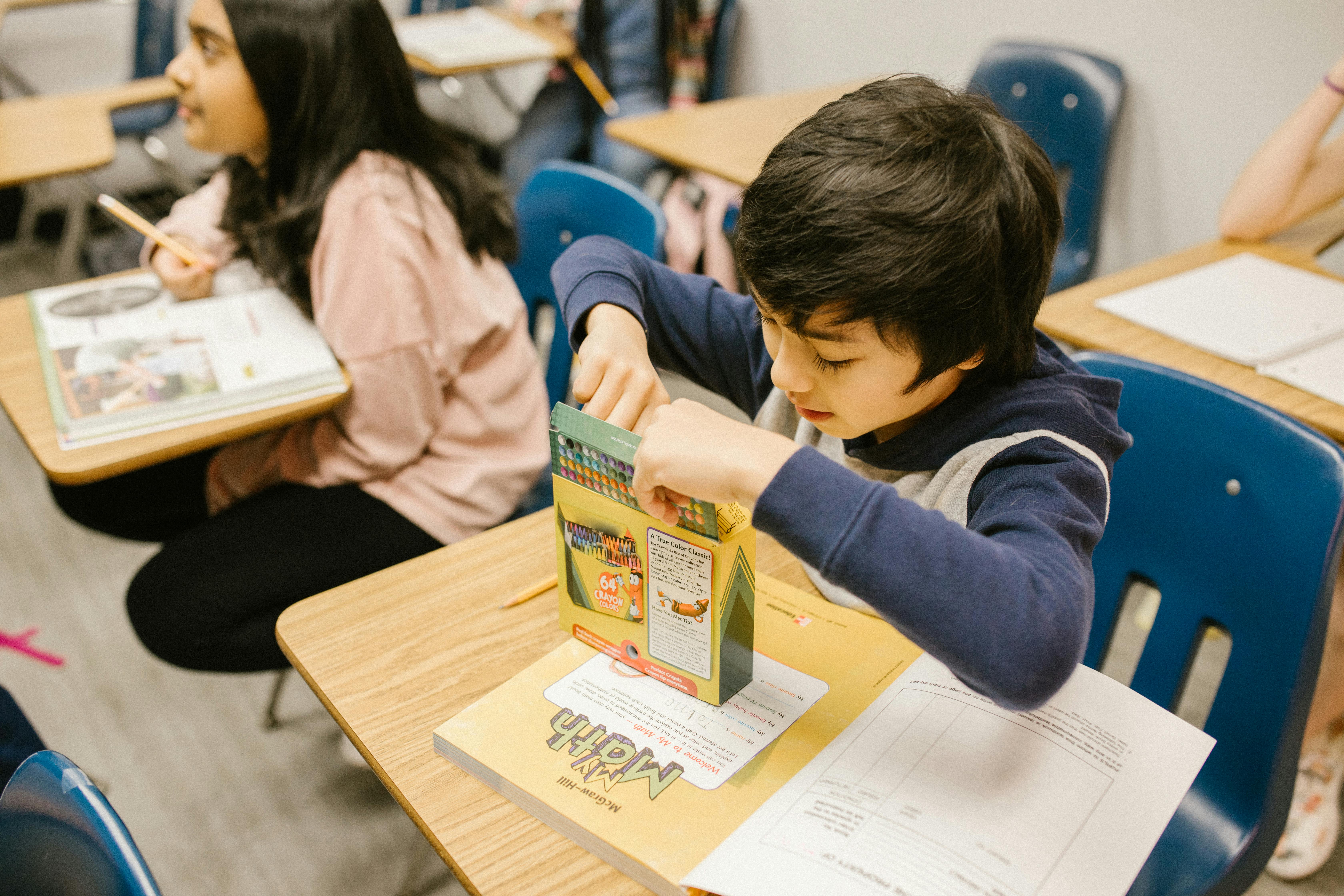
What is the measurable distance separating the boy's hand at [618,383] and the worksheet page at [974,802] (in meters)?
0.32

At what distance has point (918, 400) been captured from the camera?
0.81 m

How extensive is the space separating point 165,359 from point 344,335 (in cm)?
24

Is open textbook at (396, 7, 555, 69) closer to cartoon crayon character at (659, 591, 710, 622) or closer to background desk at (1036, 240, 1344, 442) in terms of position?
background desk at (1036, 240, 1344, 442)

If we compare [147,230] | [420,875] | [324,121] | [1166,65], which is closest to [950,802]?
[420,875]

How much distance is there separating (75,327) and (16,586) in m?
1.11

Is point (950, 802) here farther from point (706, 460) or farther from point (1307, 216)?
point (1307, 216)

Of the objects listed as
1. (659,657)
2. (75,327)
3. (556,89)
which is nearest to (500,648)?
(659,657)

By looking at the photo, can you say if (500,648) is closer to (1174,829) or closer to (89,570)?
(1174,829)

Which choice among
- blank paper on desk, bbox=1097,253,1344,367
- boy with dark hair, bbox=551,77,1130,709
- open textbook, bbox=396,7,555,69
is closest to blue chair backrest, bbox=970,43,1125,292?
blank paper on desk, bbox=1097,253,1344,367

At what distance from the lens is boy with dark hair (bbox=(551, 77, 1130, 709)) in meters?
0.62

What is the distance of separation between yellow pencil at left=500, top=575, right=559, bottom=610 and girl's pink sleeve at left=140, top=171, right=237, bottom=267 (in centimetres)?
103

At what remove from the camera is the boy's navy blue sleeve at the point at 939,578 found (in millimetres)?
608

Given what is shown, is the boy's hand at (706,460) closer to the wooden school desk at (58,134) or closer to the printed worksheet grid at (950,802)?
the printed worksheet grid at (950,802)

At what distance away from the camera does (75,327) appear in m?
1.42
